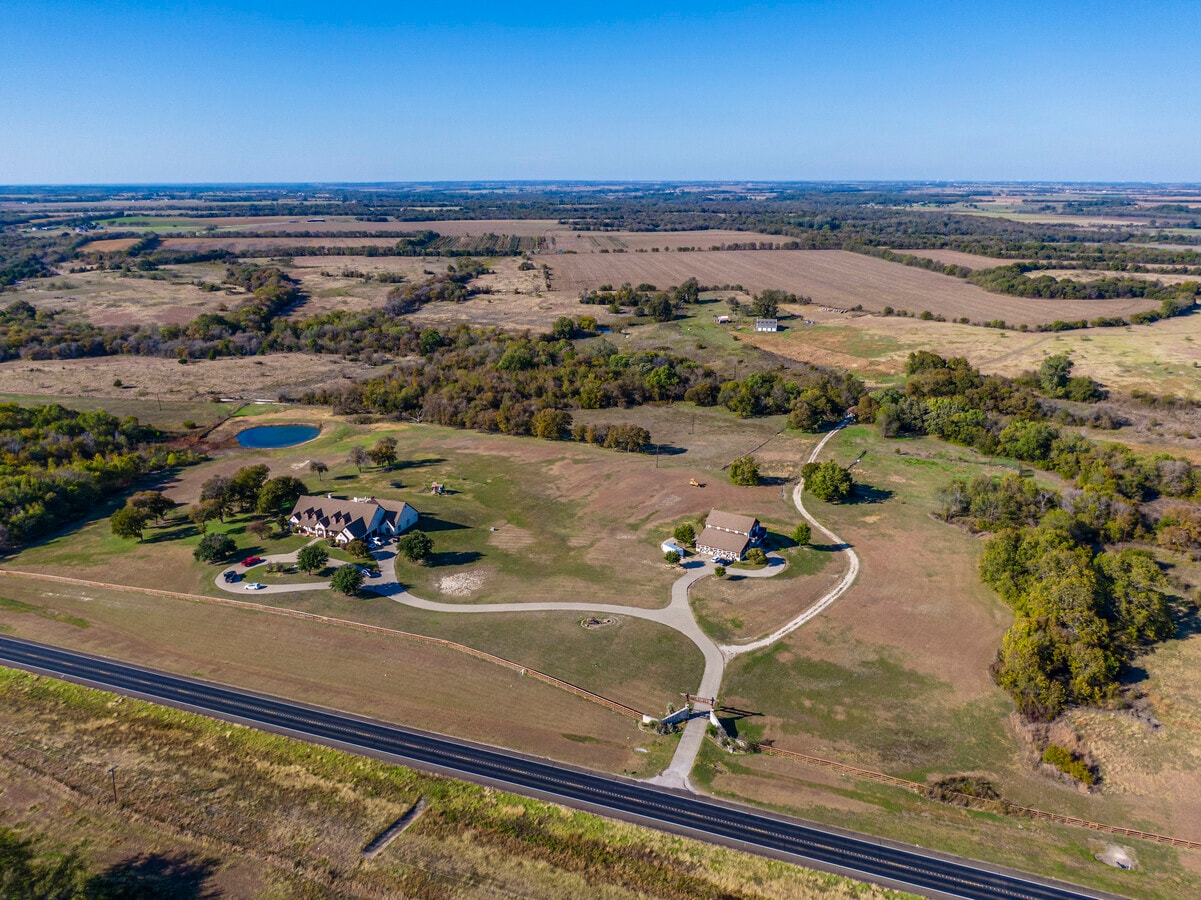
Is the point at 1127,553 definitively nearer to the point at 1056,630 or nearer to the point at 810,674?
the point at 1056,630

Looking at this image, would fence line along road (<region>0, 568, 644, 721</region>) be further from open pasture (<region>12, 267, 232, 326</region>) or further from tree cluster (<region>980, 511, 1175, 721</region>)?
open pasture (<region>12, 267, 232, 326</region>)

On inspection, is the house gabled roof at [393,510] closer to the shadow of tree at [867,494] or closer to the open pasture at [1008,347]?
the shadow of tree at [867,494]

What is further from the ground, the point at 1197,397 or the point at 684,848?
the point at 1197,397

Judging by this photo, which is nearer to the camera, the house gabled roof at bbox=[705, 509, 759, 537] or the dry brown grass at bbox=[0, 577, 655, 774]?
the dry brown grass at bbox=[0, 577, 655, 774]

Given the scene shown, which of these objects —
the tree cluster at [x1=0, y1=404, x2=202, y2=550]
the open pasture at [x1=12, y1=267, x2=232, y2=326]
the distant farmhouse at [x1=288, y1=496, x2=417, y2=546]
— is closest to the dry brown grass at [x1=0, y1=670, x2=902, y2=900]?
the distant farmhouse at [x1=288, y1=496, x2=417, y2=546]

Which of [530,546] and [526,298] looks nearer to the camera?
[530,546]

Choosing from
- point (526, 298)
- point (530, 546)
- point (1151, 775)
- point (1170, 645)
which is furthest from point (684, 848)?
point (526, 298)

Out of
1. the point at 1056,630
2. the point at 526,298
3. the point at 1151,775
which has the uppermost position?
the point at 526,298
